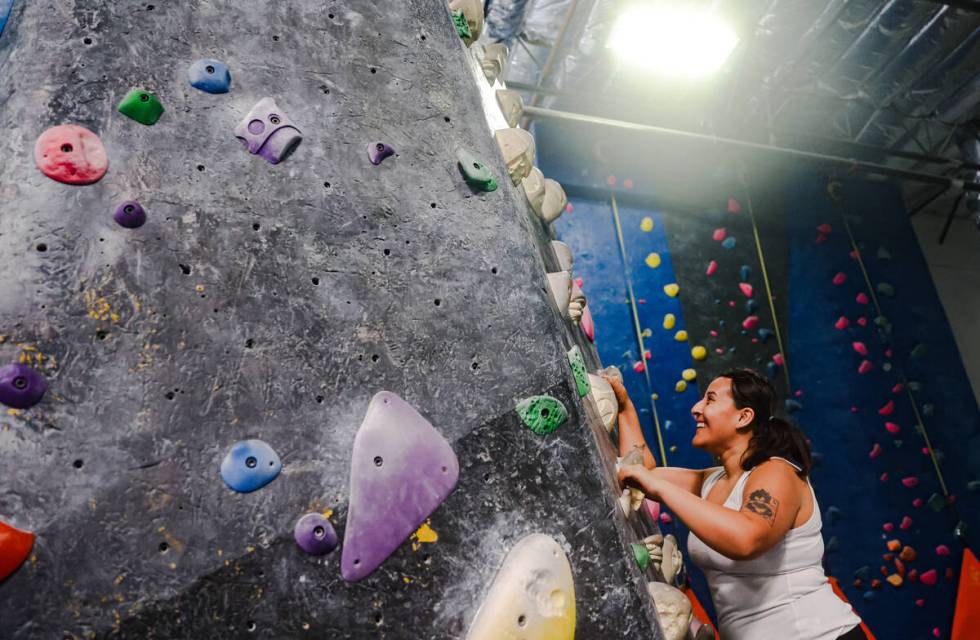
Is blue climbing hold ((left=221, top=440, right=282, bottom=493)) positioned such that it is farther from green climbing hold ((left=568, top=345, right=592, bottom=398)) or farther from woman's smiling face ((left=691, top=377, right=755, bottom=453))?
woman's smiling face ((left=691, top=377, right=755, bottom=453))

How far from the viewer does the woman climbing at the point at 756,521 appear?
1472 millimetres

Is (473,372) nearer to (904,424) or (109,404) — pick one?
(109,404)

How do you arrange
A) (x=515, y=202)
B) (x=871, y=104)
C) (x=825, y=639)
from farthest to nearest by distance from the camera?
(x=871, y=104)
(x=825, y=639)
(x=515, y=202)

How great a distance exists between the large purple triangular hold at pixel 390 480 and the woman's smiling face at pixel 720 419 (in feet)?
3.32

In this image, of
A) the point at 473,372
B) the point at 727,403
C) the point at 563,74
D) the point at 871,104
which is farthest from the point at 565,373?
the point at 871,104

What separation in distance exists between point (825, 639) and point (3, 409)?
172cm

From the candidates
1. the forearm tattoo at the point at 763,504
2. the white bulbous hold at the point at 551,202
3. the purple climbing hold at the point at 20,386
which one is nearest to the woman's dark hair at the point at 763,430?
the forearm tattoo at the point at 763,504

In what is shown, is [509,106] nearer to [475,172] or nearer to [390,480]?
[475,172]

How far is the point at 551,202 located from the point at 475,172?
0.71m

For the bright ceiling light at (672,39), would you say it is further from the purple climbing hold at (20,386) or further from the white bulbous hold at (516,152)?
the purple climbing hold at (20,386)

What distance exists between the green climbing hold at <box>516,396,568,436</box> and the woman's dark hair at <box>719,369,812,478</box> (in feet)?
2.69

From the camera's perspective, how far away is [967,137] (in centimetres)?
571

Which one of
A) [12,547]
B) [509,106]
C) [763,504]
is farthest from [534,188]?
[12,547]

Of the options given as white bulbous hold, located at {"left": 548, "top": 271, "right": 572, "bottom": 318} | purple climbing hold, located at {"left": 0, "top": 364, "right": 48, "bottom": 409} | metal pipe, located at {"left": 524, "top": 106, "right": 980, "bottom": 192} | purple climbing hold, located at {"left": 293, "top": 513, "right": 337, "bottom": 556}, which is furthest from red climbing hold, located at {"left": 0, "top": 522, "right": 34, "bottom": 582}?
metal pipe, located at {"left": 524, "top": 106, "right": 980, "bottom": 192}
